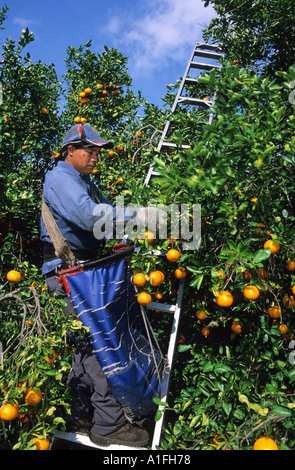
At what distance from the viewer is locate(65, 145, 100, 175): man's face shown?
7.39 feet

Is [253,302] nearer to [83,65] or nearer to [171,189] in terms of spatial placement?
[171,189]

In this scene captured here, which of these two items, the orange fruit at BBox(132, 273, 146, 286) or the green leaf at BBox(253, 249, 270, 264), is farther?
the orange fruit at BBox(132, 273, 146, 286)

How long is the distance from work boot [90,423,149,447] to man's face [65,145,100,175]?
5.31 ft

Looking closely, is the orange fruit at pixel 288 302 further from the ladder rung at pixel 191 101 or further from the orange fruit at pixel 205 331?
the ladder rung at pixel 191 101

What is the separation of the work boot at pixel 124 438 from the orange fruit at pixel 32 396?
58 centimetres

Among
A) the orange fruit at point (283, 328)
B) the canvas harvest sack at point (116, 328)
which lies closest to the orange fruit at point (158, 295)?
the canvas harvest sack at point (116, 328)

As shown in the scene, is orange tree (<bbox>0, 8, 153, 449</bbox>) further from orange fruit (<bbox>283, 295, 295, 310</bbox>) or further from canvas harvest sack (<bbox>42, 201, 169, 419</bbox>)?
orange fruit (<bbox>283, 295, 295, 310</bbox>)

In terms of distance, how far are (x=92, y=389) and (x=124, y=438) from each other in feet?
1.08

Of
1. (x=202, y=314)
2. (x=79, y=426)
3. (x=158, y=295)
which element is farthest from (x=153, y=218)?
(x=79, y=426)

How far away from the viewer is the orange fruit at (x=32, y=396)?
4.66ft

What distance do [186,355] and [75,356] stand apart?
0.90 meters

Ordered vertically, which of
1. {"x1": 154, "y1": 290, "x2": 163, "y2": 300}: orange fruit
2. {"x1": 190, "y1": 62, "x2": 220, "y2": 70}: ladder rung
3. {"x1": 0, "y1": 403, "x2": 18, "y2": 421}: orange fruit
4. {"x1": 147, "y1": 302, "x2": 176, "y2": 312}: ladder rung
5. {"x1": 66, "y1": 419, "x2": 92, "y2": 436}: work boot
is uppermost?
{"x1": 190, "y1": 62, "x2": 220, "y2": 70}: ladder rung

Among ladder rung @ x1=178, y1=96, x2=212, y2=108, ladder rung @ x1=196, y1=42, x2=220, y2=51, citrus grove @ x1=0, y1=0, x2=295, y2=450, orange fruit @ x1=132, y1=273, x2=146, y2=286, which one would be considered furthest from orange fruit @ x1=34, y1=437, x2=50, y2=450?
ladder rung @ x1=196, y1=42, x2=220, y2=51

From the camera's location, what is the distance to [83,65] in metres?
4.94
